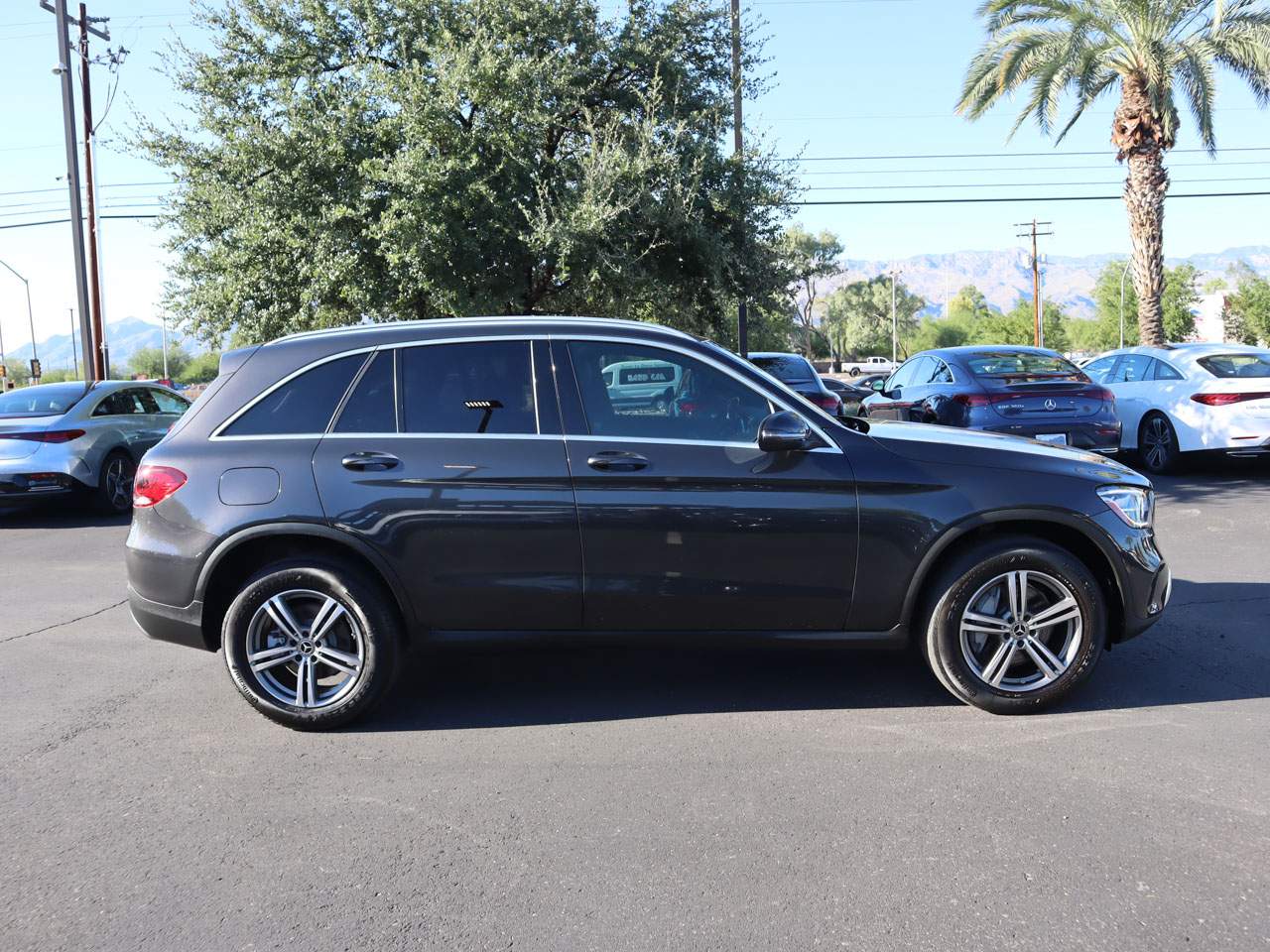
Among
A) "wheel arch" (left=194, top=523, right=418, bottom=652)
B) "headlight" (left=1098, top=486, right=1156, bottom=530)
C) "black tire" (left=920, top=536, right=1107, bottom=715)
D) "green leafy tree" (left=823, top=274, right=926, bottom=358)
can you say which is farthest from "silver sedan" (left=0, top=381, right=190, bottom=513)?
"green leafy tree" (left=823, top=274, right=926, bottom=358)

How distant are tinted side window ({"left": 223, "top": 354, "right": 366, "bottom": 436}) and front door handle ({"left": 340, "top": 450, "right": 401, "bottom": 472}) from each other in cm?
23

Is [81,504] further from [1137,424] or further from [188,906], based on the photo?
[1137,424]

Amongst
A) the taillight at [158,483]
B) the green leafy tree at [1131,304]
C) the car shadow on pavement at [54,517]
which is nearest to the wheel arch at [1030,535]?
the taillight at [158,483]

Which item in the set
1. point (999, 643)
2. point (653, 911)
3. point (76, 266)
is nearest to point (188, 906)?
point (653, 911)

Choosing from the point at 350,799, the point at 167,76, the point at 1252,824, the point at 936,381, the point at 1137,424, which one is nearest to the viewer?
the point at 1252,824

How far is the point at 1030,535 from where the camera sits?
4570 mm

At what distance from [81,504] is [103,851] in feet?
32.7

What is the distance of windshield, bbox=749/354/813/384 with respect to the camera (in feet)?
49.9

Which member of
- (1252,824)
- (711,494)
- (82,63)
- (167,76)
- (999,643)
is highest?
A: (82,63)

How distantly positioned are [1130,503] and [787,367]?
11332 mm

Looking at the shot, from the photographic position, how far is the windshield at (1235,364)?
11305 millimetres

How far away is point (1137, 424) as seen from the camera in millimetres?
12438

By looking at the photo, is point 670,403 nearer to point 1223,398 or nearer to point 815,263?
point 1223,398

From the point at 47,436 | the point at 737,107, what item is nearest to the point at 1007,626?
the point at 47,436
